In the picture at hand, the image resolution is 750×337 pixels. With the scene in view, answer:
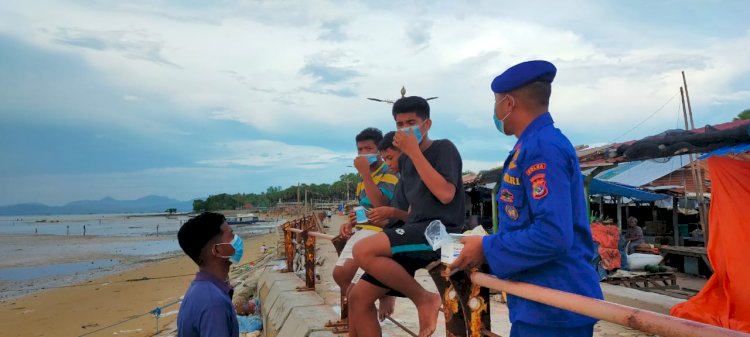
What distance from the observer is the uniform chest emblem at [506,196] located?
5.76ft

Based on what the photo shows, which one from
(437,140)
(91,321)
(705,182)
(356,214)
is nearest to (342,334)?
(356,214)

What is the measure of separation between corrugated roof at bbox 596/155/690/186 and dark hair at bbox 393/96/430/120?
44.1ft

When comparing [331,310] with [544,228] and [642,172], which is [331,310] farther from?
[642,172]

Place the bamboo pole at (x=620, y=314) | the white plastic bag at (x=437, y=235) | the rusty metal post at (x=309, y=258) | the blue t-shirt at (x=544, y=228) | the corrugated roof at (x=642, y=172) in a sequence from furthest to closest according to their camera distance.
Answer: the corrugated roof at (x=642, y=172)
the rusty metal post at (x=309, y=258)
the white plastic bag at (x=437, y=235)
the blue t-shirt at (x=544, y=228)
the bamboo pole at (x=620, y=314)

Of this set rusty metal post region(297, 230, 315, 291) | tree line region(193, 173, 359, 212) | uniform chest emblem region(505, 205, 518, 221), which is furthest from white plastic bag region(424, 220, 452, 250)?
tree line region(193, 173, 359, 212)

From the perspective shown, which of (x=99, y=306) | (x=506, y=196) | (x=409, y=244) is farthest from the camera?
(x=99, y=306)

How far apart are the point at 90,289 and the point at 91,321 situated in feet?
20.5

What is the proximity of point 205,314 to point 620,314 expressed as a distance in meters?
1.79

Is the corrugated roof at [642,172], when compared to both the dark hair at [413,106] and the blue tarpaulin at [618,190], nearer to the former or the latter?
the blue tarpaulin at [618,190]

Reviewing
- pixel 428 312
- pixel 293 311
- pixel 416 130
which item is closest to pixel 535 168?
pixel 416 130

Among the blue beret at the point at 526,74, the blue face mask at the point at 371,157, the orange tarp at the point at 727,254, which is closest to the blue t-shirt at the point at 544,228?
the blue beret at the point at 526,74

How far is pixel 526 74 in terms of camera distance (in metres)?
1.82

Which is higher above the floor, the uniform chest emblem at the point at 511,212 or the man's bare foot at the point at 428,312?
the uniform chest emblem at the point at 511,212

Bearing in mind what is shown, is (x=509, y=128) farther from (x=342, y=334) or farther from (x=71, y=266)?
(x=71, y=266)
